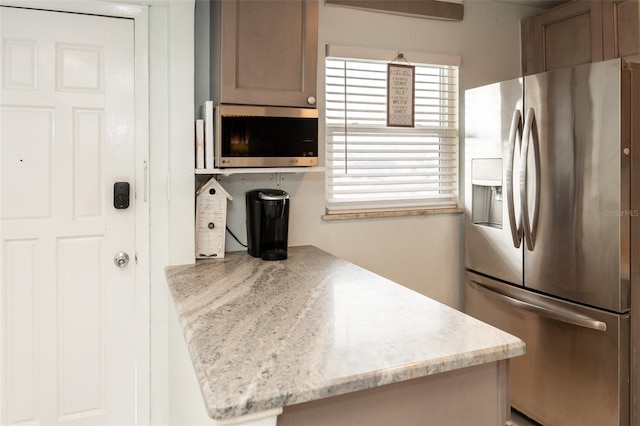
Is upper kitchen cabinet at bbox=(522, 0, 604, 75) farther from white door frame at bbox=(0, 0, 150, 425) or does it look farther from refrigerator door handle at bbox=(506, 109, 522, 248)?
white door frame at bbox=(0, 0, 150, 425)

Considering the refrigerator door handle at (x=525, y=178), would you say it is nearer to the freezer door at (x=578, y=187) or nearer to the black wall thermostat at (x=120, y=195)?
the freezer door at (x=578, y=187)

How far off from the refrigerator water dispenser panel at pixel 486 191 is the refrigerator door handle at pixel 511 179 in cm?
14

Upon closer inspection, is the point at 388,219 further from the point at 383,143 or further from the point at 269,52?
the point at 269,52

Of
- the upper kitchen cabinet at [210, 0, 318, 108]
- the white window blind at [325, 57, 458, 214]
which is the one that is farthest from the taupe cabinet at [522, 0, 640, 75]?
the upper kitchen cabinet at [210, 0, 318, 108]

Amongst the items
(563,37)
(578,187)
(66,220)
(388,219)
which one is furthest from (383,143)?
(66,220)

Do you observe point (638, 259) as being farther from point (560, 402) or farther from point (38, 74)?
point (38, 74)

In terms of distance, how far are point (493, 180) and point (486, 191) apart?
174 mm

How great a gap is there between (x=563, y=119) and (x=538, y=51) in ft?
3.60

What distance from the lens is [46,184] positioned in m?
2.04

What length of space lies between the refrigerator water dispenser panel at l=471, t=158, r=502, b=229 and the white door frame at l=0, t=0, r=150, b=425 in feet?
5.92

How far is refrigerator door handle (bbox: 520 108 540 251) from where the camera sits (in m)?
2.31

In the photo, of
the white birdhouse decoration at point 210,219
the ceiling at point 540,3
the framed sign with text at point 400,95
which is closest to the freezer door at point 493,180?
the framed sign with text at point 400,95

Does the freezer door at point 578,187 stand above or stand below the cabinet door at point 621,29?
below

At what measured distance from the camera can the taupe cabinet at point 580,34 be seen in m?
2.51
